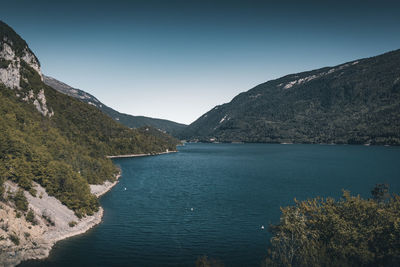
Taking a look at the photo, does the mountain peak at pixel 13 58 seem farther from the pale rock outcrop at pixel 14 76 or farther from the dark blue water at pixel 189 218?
the dark blue water at pixel 189 218

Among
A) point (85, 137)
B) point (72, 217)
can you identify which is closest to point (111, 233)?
point (72, 217)

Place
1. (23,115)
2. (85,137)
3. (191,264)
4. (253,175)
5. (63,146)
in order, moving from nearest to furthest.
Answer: (191,264) → (23,115) → (63,146) → (253,175) → (85,137)

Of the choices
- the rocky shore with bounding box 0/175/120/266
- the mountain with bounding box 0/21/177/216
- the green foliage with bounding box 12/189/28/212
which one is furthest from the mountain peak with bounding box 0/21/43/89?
the green foliage with bounding box 12/189/28/212

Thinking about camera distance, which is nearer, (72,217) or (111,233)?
(111,233)

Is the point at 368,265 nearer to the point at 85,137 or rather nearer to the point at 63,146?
the point at 63,146

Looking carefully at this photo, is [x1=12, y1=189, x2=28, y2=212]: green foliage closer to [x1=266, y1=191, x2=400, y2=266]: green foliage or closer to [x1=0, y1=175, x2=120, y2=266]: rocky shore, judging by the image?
[x1=0, y1=175, x2=120, y2=266]: rocky shore

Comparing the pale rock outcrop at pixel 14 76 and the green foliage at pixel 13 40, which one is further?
the green foliage at pixel 13 40

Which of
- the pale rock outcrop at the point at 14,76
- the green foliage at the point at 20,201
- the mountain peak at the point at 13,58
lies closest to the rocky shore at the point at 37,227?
the green foliage at the point at 20,201

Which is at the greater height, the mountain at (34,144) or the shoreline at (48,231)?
the mountain at (34,144)
